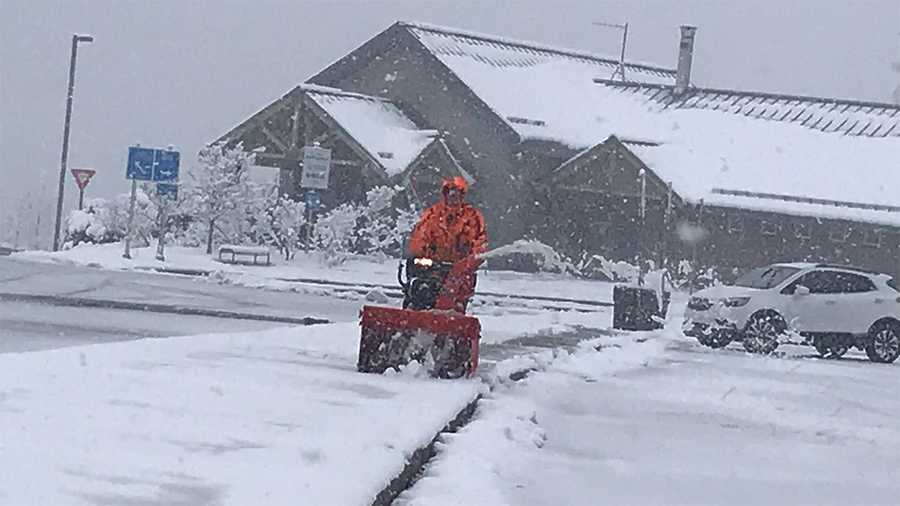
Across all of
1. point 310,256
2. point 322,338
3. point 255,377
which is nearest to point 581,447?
point 255,377

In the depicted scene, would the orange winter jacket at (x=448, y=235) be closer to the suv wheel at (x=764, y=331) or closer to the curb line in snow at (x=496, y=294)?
the suv wheel at (x=764, y=331)

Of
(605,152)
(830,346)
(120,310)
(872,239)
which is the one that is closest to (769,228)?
(872,239)

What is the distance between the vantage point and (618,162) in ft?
160

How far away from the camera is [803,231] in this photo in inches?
1863

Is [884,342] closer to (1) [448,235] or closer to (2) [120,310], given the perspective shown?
(2) [120,310]

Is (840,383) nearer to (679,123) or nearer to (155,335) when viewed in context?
(155,335)

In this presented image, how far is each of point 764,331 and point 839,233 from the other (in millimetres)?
23399

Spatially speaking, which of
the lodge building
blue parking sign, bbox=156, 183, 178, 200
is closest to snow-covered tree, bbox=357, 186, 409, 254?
the lodge building

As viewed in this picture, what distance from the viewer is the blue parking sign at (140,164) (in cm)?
3772

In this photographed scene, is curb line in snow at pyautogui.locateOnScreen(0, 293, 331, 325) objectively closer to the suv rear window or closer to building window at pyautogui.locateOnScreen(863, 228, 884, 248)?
the suv rear window

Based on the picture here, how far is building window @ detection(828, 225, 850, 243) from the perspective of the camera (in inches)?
1848

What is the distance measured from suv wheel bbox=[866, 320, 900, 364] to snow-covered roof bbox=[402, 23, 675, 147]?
2604cm

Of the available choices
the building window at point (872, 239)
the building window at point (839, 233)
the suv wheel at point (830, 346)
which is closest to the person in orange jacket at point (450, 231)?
the suv wheel at point (830, 346)

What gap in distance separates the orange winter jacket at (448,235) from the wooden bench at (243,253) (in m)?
27.1
